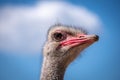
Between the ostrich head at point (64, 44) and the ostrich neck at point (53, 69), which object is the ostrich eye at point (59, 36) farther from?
the ostrich neck at point (53, 69)

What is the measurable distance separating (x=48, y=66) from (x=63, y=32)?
11.8 inches

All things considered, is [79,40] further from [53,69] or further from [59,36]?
[53,69]

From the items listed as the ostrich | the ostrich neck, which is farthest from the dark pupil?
the ostrich neck

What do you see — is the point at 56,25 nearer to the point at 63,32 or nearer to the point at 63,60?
the point at 63,32

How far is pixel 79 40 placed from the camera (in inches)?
109

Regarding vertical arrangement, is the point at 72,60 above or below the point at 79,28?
below

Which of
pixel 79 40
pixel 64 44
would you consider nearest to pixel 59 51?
pixel 64 44

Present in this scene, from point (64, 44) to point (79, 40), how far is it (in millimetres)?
143

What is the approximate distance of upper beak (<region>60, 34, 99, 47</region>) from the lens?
2.64 m

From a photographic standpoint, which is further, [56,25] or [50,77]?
[56,25]

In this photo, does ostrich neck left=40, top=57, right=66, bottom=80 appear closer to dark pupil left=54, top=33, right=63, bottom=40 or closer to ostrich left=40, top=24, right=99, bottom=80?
ostrich left=40, top=24, right=99, bottom=80

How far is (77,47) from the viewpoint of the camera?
2.79 m

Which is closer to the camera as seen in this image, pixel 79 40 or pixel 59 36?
pixel 79 40

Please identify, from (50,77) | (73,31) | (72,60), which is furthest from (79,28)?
(50,77)
